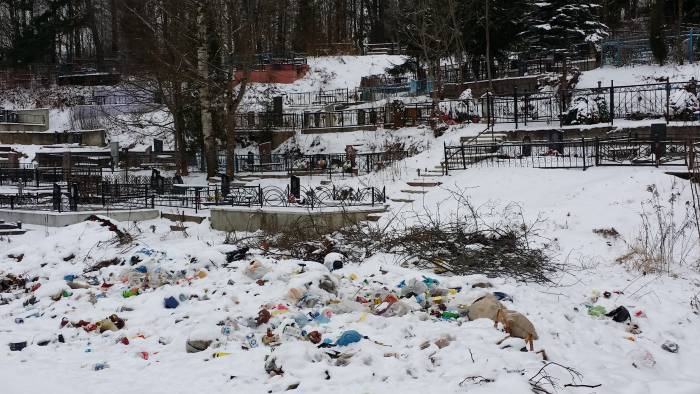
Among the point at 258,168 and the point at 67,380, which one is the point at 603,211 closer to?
the point at 67,380

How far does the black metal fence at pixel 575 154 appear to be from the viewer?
1592cm

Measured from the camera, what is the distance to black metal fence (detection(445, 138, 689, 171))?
627 inches

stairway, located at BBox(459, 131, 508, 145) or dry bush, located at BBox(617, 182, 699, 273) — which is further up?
stairway, located at BBox(459, 131, 508, 145)

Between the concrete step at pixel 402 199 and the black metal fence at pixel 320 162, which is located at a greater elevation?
the black metal fence at pixel 320 162

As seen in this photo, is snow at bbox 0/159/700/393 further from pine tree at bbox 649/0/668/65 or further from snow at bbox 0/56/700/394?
pine tree at bbox 649/0/668/65

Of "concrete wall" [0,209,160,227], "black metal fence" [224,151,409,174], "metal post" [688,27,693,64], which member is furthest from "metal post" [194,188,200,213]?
"metal post" [688,27,693,64]

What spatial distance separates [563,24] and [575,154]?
15.1 m

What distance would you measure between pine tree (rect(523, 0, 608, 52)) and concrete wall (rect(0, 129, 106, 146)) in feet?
78.4

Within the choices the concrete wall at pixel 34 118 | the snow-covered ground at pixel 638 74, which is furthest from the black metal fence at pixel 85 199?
the snow-covered ground at pixel 638 74

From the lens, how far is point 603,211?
509 inches

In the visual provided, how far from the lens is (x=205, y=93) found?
81.5ft

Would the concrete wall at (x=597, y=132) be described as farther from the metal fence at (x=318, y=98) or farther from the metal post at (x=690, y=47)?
the metal fence at (x=318, y=98)

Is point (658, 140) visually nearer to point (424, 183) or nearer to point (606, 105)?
point (424, 183)

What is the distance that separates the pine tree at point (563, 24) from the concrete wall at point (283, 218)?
63.7 ft
